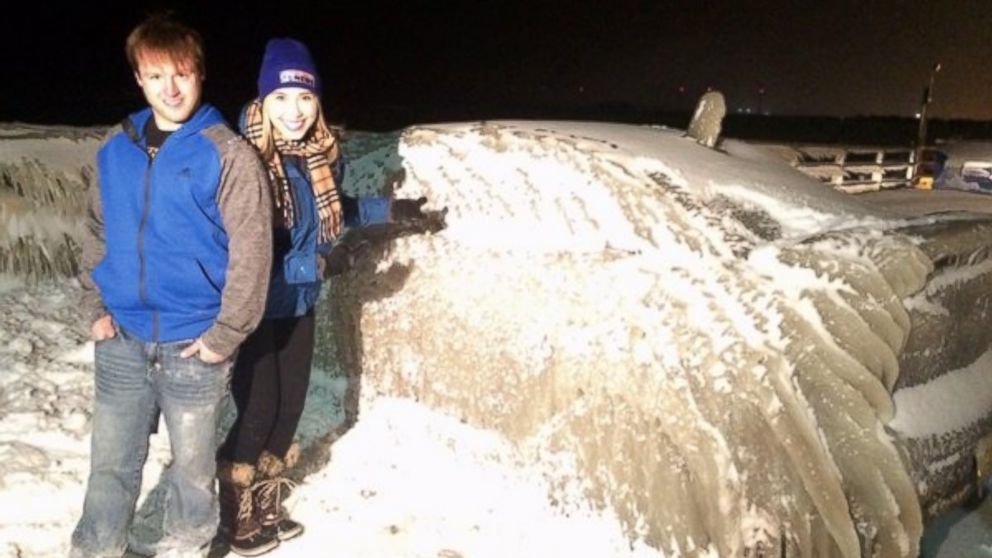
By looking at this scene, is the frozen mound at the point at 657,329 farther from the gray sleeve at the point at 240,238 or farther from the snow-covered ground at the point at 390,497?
the gray sleeve at the point at 240,238

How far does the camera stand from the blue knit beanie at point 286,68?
2.37 meters

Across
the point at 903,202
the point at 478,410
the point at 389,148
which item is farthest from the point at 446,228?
the point at 903,202

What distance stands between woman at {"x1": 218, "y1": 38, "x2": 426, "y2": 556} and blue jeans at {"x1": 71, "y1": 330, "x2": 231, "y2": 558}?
27cm

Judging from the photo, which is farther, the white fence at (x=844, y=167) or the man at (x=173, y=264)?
the white fence at (x=844, y=167)

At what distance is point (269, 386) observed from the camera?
8.59 ft

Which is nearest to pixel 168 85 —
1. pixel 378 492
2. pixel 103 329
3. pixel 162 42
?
pixel 162 42

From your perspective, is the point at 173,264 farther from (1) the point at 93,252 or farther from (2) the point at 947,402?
(2) the point at 947,402

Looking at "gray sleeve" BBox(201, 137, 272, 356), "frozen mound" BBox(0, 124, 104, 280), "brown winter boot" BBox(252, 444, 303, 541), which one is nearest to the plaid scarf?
"gray sleeve" BBox(201, 137, 272, 356)

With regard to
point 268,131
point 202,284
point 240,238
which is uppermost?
point 268,131

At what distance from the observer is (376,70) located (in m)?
38.0

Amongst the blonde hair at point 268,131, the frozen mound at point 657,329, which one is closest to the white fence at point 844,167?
the frozen mound at point 657,329

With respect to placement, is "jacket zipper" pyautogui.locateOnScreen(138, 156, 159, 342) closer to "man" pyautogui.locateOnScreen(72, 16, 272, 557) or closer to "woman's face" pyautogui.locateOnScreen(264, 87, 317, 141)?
"man" pyautogui.locateOnScreen(72, 16, 272, 557)

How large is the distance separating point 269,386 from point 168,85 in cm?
100

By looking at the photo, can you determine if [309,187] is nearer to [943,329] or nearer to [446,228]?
[446,228]
